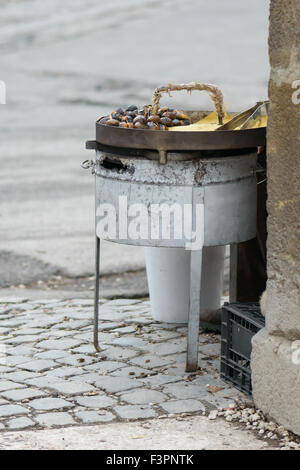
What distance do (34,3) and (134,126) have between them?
20.1 m

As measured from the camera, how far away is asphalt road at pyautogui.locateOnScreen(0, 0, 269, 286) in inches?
305

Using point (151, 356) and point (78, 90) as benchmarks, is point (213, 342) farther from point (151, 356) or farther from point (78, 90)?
point (78, 90)

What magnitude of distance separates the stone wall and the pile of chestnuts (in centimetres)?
97

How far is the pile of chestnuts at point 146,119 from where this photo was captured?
488cm

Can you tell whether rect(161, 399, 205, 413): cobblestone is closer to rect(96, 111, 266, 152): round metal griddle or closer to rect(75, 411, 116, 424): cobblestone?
rect(75, 411, 116, 424): cobblestone

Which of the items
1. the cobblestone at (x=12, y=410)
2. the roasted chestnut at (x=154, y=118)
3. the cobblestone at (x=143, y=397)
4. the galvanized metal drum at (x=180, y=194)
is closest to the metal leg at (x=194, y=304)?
the galvanized metal drum at (x=180, y=194)

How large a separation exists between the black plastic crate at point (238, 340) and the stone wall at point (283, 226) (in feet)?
0.97

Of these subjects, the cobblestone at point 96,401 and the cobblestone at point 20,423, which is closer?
the cobblestone at point 20,423

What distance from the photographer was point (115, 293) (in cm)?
650

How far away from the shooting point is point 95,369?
4965 millimetres

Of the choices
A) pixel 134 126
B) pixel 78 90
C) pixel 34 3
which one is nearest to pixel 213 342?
pixel 134 126

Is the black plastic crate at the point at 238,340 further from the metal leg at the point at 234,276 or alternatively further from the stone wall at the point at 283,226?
the metal leg at the point at 234,276

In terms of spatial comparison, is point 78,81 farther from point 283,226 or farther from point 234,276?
point 283,226

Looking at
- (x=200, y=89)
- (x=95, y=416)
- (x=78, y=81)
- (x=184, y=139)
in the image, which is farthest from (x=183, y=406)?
(x=78, y=81)
